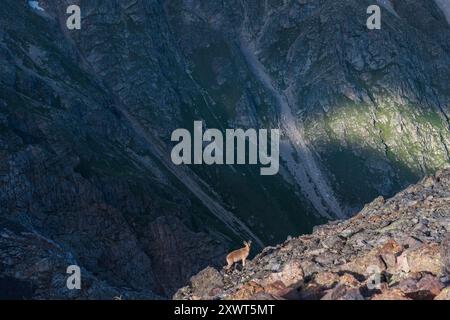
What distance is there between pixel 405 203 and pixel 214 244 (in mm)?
116416

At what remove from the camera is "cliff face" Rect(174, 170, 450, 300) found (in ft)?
112

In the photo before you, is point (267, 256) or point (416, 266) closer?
point (416, 266)

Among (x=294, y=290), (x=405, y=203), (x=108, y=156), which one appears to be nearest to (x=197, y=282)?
(x=294, y=290)

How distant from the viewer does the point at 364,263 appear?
4025 centimetres

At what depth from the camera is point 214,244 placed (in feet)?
552

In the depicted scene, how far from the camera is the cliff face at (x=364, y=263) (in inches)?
1342
